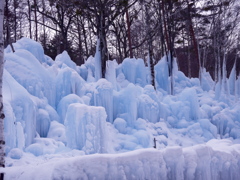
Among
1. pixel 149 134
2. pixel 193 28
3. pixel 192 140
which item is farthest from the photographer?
pixel 193 28

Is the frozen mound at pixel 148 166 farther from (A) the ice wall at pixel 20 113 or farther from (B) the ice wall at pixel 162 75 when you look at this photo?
(B) the ice wall at pixel 162 75

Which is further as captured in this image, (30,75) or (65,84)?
(65,84)

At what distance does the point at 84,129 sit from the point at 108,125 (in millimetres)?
2514

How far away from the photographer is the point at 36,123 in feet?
27.3

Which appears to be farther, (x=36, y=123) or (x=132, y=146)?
(x=132, y=146)

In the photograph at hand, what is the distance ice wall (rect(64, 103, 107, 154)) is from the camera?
728 centimetres

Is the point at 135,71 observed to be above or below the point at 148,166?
above

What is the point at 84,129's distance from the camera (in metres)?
7.35

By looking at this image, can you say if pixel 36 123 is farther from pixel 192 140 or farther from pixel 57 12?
pixel 57 12

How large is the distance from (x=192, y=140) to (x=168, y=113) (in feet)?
4.82

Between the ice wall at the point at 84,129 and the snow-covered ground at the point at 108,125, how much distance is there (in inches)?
1.0

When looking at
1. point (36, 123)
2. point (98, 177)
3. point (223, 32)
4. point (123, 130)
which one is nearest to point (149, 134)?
point (123, 130)

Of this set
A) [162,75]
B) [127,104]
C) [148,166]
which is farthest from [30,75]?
[162,75]

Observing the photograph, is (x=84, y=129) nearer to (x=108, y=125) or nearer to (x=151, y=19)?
(x=108, y=125)
